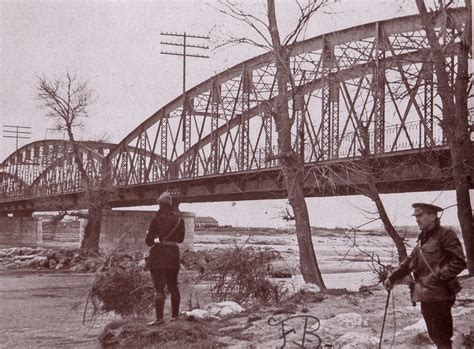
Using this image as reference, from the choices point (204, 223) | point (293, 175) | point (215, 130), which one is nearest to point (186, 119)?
point (215, 130)

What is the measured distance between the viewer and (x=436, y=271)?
240 inches

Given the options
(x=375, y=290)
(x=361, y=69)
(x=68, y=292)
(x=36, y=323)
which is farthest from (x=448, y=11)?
(x=68, y=292)

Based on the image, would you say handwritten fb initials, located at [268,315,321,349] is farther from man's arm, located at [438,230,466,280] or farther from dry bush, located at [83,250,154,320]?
dry bush, located at [83,250,154,320]

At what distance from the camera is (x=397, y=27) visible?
21906 millimetres

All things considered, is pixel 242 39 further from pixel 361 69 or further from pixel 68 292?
pixel 68 292

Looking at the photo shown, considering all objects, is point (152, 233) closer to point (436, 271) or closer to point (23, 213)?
point (436, 271)

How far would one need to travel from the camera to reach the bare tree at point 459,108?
12.9 meters

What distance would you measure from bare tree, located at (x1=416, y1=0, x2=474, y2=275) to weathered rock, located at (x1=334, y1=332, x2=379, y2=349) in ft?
20.6

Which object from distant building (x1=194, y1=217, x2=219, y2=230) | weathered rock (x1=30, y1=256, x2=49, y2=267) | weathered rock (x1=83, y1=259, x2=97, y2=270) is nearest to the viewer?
weathered rock (x1=83, y1=259, x2=97, y2=270)

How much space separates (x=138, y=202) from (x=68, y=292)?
26.6 m

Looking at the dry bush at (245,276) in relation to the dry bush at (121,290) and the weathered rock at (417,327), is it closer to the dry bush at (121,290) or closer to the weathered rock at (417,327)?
the dry bush at (121,290)

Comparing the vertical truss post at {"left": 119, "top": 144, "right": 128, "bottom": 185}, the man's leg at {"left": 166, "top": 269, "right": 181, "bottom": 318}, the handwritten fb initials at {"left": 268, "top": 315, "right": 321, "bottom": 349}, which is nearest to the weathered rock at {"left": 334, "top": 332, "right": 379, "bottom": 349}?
the handwritten fb initials at {"left": 268, "top": 315, "right": 321, "bottom": 349}

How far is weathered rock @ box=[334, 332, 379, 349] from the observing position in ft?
24.2

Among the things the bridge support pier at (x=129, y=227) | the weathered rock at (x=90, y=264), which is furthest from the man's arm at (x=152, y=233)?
the bridge support pier at (x=129, y=227)
